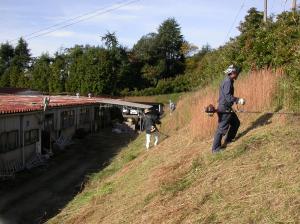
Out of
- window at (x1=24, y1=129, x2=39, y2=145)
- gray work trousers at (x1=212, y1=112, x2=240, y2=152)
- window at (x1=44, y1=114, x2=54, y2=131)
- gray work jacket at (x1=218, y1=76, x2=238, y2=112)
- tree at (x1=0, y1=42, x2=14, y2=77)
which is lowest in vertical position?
window at (x1=24, y1=129, x2=39, y2=145)

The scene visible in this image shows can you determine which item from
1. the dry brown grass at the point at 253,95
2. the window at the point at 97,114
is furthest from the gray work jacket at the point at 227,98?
the window at the point at 97,114

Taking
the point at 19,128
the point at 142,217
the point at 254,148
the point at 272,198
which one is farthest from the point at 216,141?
the point at 19,128

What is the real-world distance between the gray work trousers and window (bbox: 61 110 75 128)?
2025 centimetres

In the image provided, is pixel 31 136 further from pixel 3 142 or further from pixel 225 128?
pixel 225 128

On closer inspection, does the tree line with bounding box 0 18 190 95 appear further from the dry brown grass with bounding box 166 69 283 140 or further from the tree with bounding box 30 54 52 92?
the dry brown grass with bounding box 166 69 283 140

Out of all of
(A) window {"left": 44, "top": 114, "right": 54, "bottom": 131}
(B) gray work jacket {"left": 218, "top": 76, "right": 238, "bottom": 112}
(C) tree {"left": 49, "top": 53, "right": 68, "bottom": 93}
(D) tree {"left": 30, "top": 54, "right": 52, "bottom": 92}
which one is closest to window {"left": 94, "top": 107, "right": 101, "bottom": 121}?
(A) window {"left": 44, "top": 114, "right": 54, "bottom": 131}

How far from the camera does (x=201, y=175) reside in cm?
793

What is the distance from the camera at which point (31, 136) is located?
21.9 metres

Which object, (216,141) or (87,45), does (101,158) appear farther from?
(87,45)

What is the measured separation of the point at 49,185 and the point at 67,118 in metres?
12.9

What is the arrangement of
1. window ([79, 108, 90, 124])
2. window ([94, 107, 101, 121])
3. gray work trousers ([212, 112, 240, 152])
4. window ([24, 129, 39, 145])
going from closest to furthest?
gray work trousers ([212, 112, 240, 152])
window ([24, 129, 39, 145])
window ([79, 108, 90, 124])
window ([94, 107, 101, 121])

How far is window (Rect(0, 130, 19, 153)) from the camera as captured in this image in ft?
60.4

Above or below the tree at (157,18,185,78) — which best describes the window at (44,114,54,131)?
below

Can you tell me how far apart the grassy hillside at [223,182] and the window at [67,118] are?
1728cm
